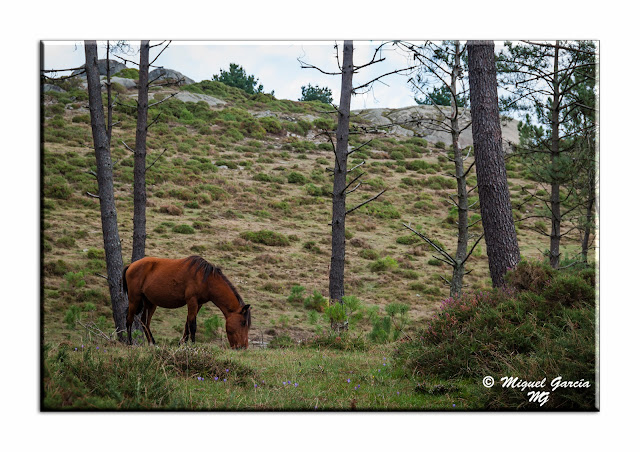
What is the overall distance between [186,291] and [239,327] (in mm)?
1090

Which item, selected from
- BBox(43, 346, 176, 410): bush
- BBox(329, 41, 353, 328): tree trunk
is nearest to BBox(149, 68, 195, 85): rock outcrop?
BBox(329, 41, 353, 328): tree trunk

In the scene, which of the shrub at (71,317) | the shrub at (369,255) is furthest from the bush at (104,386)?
the shrub at (369,255)

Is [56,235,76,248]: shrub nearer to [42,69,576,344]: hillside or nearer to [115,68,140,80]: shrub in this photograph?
[42,69,576,344]: hillside

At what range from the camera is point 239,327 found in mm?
7949

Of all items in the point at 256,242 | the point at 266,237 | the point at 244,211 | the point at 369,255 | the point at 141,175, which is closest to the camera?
the point at 141,175

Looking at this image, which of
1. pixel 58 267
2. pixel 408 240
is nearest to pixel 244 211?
pixel 408 240

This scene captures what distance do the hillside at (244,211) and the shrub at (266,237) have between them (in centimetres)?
5

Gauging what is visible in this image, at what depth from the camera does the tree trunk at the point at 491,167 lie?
687cm

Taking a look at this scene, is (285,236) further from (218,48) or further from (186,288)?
(218,48)

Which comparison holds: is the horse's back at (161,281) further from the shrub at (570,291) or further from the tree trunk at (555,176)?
the tree trunk at (555,176)

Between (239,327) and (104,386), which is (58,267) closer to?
(239,327)

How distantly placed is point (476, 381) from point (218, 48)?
488cm

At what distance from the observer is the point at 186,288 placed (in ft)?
27.1
